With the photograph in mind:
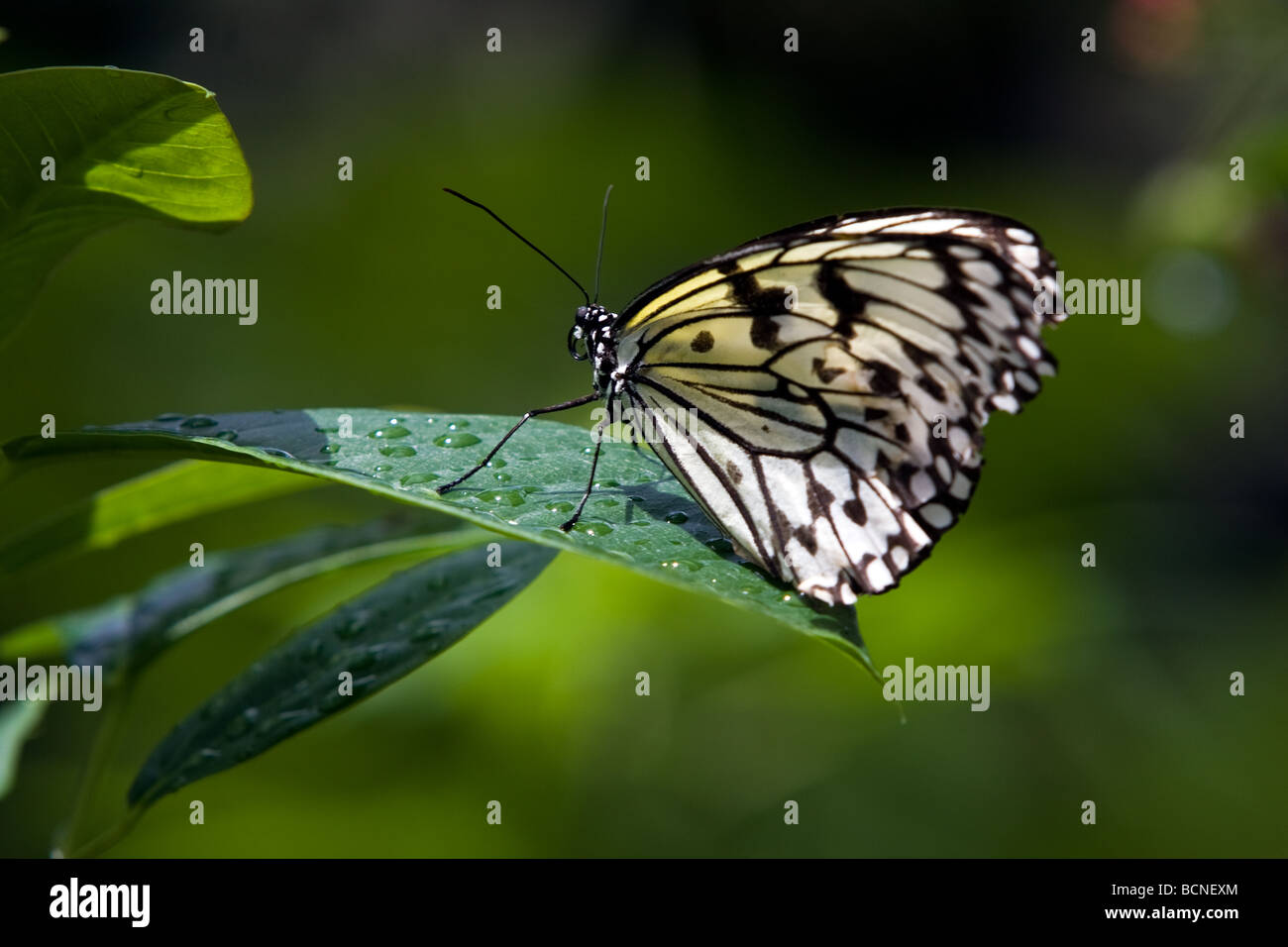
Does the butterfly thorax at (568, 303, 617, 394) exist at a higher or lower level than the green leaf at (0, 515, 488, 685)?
higher

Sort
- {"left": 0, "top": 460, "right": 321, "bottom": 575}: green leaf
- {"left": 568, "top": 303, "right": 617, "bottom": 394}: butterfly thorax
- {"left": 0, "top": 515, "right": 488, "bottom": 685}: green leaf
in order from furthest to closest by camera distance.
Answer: {"left": 568, "top": 303, "right": 617, "bottom": 394}: butterfly thorax → {"left": 0, "top": 515, "right": 488, "bottom": 685}: green leaf → {"left": 0, "top": 460, "right": 321, "bottom": 575}: green leaf

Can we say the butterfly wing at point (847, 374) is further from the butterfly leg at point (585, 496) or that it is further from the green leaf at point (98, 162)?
the green leaf at point (98, 162)

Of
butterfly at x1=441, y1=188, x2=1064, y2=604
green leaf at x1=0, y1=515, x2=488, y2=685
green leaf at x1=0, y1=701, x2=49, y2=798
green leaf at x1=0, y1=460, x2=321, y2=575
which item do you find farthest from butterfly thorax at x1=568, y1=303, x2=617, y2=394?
green leaf at x1=0, y1=701, x2=49, y2=798

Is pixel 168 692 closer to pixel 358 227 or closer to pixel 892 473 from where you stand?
pixel 892 473

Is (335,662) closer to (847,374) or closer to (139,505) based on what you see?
(139,505)

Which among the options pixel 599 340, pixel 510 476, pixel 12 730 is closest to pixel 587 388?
pixel 599 340

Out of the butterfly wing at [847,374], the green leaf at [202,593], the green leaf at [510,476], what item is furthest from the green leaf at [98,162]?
the butterfly wing at [847,374]

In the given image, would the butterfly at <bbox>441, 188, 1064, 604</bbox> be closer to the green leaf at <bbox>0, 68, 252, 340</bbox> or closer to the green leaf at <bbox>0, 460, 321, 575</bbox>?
the green leaf at <bbox>0, 460, 321, 575</bbox>

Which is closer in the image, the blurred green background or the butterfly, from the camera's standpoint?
the butterfly
